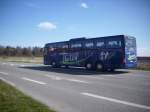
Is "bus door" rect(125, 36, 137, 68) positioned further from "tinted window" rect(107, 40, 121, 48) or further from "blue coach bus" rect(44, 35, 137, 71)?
"tinted window" rect(107, 40, 121, 48)

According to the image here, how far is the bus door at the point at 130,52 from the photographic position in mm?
18700

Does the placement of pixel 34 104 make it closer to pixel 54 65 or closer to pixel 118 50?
pixel 118 50

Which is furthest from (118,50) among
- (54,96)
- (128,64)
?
(54,96)

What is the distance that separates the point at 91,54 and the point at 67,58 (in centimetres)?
462

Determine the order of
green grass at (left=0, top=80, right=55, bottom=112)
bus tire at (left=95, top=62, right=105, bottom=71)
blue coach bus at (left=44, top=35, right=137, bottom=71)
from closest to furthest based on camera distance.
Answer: green grass at (left=0, top=80, right=55, bottom=112), blue coach bus at (left=44, top=35, right=137, bottom=71), bus tire at (left=95, top=62, right=105, bottom=71)

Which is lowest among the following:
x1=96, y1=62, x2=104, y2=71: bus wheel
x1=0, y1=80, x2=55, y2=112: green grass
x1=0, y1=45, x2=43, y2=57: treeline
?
x1=0, y1=80, x2=55, y2=112: green grass

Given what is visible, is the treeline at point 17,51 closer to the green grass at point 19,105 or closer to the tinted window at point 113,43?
the tinted window at point 113,43

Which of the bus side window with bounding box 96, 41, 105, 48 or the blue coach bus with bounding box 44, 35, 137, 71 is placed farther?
the bus side window with bounding box 96, 41, 105, 48

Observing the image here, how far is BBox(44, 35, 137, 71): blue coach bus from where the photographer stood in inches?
734

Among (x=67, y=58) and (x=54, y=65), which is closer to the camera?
(x=67, y=58)

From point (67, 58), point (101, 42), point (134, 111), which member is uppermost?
point (101, 42)

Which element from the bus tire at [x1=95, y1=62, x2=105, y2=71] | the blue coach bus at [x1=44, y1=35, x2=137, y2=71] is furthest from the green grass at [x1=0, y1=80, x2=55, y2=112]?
the bus tire at [x1=95, y1=62, x2=105, y2=71]

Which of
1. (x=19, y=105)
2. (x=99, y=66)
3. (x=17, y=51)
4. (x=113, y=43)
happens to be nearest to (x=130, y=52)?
(x=113, y=43)

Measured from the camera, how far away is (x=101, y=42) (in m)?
20.4
